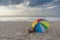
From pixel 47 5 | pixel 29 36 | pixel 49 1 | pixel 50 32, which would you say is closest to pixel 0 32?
pixel 29 36

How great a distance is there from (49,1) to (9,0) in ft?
8.08

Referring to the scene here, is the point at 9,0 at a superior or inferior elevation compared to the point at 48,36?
superior

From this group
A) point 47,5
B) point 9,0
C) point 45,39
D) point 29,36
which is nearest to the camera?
point 45,39

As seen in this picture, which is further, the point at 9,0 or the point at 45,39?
the point at 9,0

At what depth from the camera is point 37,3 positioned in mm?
10141

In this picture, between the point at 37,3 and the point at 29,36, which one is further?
the point at 37,3

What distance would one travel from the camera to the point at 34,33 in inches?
163

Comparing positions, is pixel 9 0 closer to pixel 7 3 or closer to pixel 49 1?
pixel 7 3

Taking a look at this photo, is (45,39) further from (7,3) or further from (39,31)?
(7,3)

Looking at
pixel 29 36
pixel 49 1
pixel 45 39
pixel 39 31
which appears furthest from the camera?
pixel 49 1

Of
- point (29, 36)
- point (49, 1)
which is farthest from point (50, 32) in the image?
point (49, 1)

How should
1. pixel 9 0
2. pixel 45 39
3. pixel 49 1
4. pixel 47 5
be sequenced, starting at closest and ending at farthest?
pixel 45 39, pixel 47 5, pixel 49 1, pixel 9 0

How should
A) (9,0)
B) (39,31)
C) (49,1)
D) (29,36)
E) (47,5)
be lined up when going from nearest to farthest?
(29,36)
(39,31)
(47,5)
(49,1)
(9,0)

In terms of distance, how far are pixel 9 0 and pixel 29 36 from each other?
741cm
